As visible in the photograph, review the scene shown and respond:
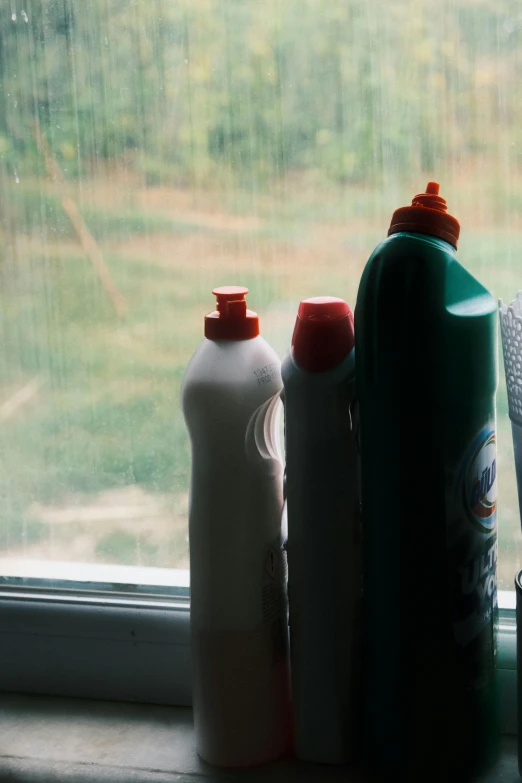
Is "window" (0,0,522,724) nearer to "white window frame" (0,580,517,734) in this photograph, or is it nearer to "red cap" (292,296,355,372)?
"white window frame" (0,580,517,734)

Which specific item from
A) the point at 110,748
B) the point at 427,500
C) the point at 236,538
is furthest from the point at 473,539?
the point at 110,748

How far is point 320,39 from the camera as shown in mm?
738

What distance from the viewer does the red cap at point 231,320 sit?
0.67 meters

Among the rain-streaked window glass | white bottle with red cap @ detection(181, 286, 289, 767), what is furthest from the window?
white bottle with red cap @ detection(181, 286, 289, 767)

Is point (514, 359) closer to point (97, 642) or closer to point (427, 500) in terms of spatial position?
point (427, 500)

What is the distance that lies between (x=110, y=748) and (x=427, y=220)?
0.46m

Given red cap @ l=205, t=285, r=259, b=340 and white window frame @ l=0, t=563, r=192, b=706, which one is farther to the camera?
white window frame @ l=0, t=563, r=192, b=706

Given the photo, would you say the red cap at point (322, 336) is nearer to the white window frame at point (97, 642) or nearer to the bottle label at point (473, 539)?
the bottle label at point (473, 539)

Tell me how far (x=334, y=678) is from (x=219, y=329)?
25 centimetres

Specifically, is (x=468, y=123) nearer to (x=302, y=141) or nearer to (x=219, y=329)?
(x=302, y=141)

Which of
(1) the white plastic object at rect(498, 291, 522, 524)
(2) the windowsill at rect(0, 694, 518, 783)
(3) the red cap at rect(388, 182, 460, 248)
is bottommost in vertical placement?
(2) the windowsill at rect(0, 694, 518, 783)

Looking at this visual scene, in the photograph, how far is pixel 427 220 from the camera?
2.01ft

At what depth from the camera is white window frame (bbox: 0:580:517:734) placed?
0.82 meters

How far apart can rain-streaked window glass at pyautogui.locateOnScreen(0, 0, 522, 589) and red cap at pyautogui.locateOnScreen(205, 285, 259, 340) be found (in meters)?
0.12
